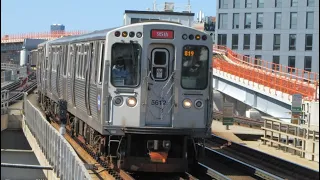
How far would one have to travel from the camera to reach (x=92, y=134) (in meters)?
14.7

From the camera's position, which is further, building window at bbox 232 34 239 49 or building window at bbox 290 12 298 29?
building window at bbox 232 34 239 49

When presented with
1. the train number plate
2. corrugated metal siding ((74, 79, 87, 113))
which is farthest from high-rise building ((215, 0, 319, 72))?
the train number plate

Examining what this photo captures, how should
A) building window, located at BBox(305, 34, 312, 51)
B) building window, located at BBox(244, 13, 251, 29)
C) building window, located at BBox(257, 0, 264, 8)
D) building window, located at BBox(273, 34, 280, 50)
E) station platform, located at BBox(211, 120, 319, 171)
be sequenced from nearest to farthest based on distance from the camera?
station platform, located at BBox(211, 120, 319, 171) → building window, located at BBox(305, 34, 312, 51) → building window, located at BBox(273, 34, 280, 50) → building window, located at BBox(257, 0, 264, 8) → building window, located at BBox(244, 13, 251, 29)

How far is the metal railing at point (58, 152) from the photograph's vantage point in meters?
9.74

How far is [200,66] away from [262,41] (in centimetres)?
5064

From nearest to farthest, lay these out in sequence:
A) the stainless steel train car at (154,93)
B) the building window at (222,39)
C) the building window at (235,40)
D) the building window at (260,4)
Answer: the stainless steel train car at (154,93) → the building window at (260,4) → the building window at (235,40) → the building window at (222,39)

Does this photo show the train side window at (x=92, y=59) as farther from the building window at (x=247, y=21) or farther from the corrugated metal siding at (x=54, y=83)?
the building window at (x=247, y=21)

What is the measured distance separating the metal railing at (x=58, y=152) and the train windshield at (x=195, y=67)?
2.74 metres

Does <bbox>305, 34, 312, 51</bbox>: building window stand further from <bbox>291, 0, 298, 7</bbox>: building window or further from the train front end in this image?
the train front end

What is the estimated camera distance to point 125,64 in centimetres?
1255

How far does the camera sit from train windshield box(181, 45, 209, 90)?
1260 centimetres

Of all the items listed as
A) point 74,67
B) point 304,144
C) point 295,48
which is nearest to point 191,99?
point 74,67

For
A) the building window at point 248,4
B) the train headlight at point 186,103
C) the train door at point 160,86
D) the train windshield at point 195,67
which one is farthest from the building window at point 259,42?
the train door at point 160,86

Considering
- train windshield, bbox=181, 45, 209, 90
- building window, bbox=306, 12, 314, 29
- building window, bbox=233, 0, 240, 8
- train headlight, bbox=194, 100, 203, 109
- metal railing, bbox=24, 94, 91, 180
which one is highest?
building window, bbox=233, 0, 240, 8
